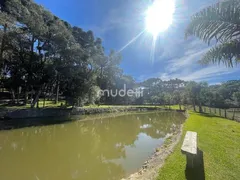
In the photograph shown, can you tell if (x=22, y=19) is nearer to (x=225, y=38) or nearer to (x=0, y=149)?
(x=0, y=149)

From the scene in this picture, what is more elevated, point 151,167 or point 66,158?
point 151,167

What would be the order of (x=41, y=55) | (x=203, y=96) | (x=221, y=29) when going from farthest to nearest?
A: 1. (x=203, y=96)
2. (x=41, y=55)
3. (x=221, y=29)

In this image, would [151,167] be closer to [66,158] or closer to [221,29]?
[66,158]

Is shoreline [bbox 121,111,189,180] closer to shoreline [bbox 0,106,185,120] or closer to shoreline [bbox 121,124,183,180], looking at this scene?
shoreline [bbox 121,124,183,180]

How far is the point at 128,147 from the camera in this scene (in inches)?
329

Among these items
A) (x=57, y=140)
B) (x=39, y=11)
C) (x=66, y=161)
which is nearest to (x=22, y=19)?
(x=39, y=11)

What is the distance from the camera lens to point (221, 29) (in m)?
4.27

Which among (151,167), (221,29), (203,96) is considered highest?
(221,29)

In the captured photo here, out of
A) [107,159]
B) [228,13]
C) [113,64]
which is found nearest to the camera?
[228,13]

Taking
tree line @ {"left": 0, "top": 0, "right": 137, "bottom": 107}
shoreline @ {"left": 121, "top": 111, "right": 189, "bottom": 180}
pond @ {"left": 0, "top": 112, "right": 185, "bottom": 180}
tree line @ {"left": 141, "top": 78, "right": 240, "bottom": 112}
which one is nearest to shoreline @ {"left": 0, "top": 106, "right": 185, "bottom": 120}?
tree line @ {"left": 0, "top": 0, "right": 137, "bottom": 107}

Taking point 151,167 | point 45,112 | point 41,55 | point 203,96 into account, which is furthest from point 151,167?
point 203,96

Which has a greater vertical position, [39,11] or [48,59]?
[39,11]

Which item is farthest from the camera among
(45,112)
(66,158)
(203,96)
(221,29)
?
(203,96)

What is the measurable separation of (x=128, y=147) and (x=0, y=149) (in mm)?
6405
